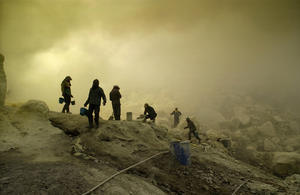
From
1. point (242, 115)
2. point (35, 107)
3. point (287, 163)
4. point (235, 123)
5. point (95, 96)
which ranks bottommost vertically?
point (287, 163)

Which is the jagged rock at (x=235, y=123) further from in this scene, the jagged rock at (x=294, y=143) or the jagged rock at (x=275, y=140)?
the jagged rock at (x=294, y=143)

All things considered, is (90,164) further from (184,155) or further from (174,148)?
(184,155)

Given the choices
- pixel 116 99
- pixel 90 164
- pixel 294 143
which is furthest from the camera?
pixel 294 143

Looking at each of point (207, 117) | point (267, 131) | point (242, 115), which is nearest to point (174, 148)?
point (267, 131)

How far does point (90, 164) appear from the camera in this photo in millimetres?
3648

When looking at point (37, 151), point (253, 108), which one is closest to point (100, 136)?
point (37, 151)

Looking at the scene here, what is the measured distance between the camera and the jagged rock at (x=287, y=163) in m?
7.39

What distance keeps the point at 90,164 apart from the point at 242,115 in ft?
69.0

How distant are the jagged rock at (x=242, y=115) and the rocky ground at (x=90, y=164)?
521 inches

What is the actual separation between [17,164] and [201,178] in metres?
4.20

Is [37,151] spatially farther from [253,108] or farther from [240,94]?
[240,94]

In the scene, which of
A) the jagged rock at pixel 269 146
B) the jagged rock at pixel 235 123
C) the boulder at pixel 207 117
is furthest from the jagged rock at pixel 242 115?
the jagged rock at pixel 269 146

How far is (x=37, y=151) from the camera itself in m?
3.90

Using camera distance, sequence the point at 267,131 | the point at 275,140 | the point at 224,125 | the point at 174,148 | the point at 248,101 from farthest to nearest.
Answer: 1. the point at 248,101
2. the point at 224,125
3. the point at 267,131
4. the point at 275,140
5. the point at 174,148
